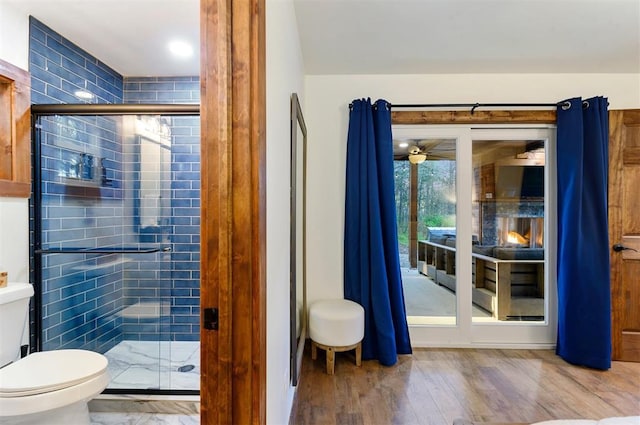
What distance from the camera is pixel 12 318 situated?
1683 mm

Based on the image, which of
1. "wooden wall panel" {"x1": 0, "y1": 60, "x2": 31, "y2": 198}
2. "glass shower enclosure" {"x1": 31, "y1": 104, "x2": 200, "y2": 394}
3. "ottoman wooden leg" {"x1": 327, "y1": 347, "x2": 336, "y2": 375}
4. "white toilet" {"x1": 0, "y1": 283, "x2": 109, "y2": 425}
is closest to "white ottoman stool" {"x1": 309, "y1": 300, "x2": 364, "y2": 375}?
"ottoman wooden leg" {"x1": 327, "y1": 347, "x2": 336, "y2": 375}

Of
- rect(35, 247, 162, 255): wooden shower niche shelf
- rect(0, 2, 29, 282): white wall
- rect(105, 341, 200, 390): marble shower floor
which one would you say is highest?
rect(0, 2, 29, 282): white wall

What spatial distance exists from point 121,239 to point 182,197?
60 cm

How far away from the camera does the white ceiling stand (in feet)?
6.29

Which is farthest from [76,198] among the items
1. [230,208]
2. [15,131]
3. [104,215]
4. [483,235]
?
[483,235]

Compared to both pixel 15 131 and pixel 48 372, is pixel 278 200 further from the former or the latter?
pixel 15 131

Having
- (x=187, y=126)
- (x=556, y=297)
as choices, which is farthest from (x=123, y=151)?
(x=556, y=297)

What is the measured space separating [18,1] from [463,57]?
3070mm

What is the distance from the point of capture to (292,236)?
6.09 ft

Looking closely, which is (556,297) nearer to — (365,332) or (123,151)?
(365,332)

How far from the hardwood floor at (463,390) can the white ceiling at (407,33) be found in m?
2.52

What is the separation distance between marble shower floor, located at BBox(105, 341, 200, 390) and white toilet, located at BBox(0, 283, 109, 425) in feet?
1.92

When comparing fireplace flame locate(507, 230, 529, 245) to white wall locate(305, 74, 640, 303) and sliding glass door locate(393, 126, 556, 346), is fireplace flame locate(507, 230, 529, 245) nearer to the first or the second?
sliding glass door locate(393, 126, 556, 346)

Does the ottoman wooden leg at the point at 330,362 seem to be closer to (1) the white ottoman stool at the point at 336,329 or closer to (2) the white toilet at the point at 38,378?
(1) the white ottoman stool at the point at 336,329
